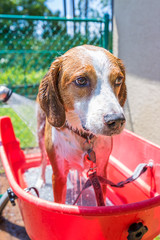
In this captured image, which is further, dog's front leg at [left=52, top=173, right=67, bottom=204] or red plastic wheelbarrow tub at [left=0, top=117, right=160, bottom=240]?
dog's front leg at [left=52, top=173, right=67, bottom=204]

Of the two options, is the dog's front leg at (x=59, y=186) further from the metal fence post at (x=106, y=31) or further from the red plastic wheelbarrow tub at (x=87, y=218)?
the metal fence post at (x=106, y=31)

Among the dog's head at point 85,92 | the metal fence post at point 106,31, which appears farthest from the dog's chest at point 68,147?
the metal fence post at point 106,31

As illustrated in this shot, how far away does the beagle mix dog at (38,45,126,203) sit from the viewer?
1074 millimetres

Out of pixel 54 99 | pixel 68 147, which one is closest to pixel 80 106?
pixel 54 99

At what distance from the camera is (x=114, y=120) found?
1.00m

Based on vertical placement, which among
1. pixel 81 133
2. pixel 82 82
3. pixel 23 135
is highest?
pixel 82 82

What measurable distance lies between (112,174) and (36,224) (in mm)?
1188

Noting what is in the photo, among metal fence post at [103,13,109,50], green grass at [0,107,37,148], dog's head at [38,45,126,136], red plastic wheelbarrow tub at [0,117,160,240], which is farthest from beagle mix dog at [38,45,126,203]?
green grass at [0,107,37,148]

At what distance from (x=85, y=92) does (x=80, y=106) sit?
8 cm

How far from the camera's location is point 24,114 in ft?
8.62

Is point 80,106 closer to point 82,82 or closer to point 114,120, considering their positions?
point 82,82

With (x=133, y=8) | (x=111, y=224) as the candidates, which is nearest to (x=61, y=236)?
(x=111, y=224)

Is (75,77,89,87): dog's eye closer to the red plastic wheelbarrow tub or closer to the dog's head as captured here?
the dog's head

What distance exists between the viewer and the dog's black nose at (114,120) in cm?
100
